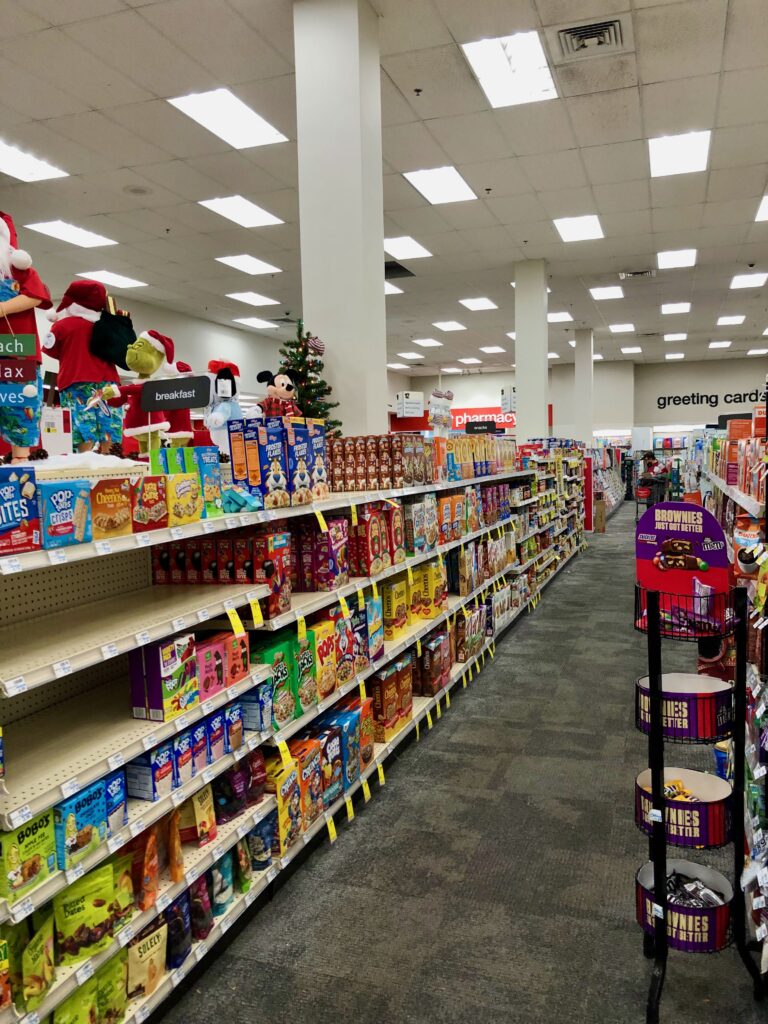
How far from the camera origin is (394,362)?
838 inches

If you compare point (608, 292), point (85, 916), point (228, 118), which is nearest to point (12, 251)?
point (85, 916)

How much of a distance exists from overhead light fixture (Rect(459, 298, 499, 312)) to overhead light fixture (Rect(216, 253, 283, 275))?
407cm

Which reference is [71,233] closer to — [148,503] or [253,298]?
[253,298]

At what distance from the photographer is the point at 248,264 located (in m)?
10.8

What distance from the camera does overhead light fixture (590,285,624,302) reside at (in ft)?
42.8

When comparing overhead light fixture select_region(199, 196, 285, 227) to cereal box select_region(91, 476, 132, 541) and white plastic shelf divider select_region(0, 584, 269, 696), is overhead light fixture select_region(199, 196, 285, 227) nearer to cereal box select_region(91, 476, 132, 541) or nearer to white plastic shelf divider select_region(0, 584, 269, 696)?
white plastic shelf divider select_region(0, 584, 269, 696)

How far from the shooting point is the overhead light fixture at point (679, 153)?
6.85 metres

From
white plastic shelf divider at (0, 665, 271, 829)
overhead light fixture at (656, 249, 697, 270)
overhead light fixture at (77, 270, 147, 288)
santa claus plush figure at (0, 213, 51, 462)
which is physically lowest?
white plastic shelf divider at (0, 665, 271, 829)

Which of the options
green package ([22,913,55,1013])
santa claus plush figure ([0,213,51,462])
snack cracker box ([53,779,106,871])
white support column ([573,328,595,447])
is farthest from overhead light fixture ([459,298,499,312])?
green package ([22,913,55,1013])

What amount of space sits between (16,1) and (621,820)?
5.86 metres

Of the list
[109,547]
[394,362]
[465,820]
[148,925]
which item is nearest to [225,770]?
[148,925]

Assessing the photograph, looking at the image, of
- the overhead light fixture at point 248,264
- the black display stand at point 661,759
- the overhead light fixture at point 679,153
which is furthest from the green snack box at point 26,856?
the overhead light fixture at point 248,264

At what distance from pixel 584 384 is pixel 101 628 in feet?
52.7

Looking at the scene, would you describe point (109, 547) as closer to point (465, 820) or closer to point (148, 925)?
point (148, 925)
